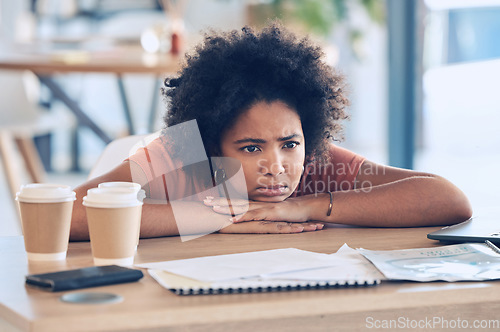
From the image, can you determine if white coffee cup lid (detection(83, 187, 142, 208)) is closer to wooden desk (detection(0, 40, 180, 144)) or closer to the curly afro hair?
the curly afro hair

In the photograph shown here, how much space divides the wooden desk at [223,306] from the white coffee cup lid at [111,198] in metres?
0.10

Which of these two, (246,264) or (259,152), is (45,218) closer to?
(246,264)

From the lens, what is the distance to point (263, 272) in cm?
83

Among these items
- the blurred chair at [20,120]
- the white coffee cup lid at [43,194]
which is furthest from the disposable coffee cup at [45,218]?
the blurred chair at [20,120]

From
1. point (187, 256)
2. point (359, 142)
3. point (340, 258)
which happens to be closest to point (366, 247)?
point (340, 258)

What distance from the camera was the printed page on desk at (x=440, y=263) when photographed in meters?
0.83

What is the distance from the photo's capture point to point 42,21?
5266 millimetres

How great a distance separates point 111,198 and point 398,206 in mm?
609

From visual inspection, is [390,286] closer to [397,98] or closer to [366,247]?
[366,247]

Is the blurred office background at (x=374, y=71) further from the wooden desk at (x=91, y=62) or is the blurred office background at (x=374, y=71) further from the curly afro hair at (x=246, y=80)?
the curly afro hair at (x=246, y=80)

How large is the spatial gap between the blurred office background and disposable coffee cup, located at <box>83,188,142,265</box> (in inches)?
88.3

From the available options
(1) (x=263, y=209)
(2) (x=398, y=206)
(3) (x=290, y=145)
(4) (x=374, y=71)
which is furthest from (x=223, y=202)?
(4) (x=374, y=71)

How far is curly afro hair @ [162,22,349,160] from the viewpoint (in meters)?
1.30

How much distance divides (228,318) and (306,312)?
9 cm
